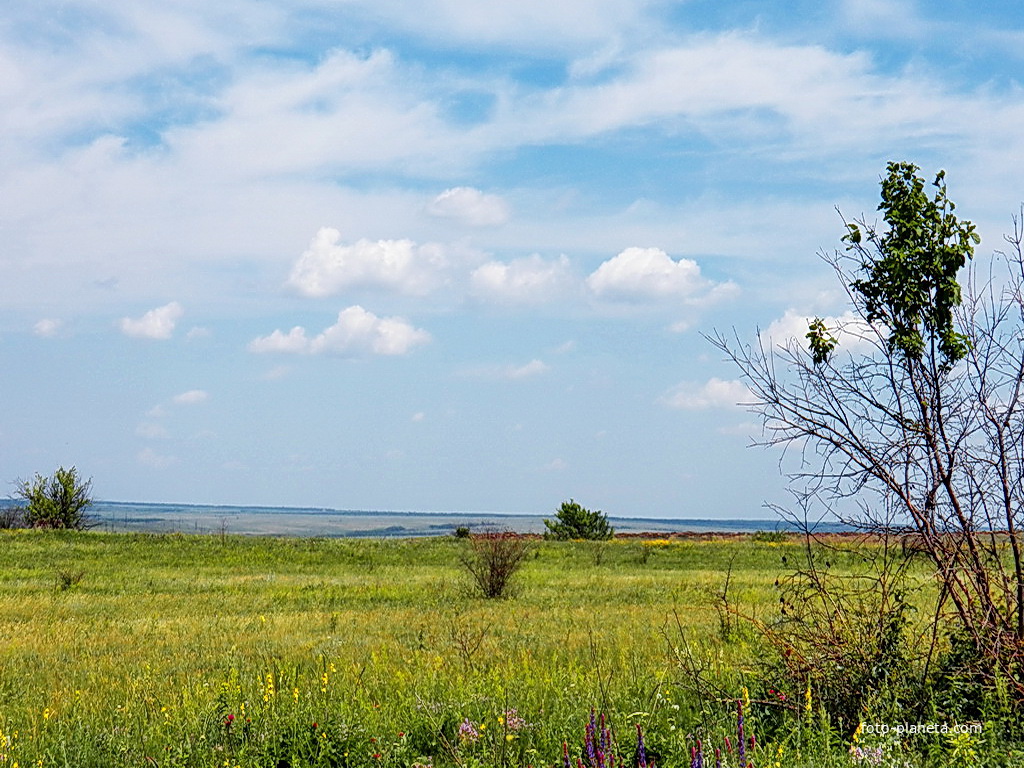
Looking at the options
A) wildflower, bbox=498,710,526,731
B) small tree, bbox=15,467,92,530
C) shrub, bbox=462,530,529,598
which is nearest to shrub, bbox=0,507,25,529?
small tree, bbox=15,467,92,530

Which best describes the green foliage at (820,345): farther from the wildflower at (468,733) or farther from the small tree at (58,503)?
the small tree at (58,503)

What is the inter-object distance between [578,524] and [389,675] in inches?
1688

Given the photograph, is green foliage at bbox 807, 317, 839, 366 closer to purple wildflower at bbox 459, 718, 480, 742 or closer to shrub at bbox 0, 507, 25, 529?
purple wildflower at bbox 459, 718, 480, 742

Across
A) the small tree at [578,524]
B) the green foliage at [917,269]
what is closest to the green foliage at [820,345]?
the green foliage at [917,269]

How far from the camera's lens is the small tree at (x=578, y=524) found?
50.2m

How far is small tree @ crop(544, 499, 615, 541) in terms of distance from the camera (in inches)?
1978

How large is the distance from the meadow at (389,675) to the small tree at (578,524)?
24891 mm

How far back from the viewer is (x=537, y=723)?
6289mm

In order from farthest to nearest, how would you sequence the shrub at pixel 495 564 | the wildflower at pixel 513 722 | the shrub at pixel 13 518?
the shrub at pixel 13 518
the shrub at pixel 495 564
the wildflower at pixel 513 722

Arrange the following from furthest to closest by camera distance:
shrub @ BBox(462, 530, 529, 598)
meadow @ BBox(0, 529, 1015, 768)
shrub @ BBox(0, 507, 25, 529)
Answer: shrub @ BBox(0, 507, 25, 529)
shrub @ BBox(462, 530, 529, 598)
meadow @ BBox(0, 529, 1015, 768)

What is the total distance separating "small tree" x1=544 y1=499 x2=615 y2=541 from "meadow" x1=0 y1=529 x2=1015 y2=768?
81.7ft

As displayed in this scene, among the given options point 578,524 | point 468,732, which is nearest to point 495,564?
point 468,732

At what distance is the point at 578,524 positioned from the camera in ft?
167

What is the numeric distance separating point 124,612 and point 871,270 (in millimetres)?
15990
